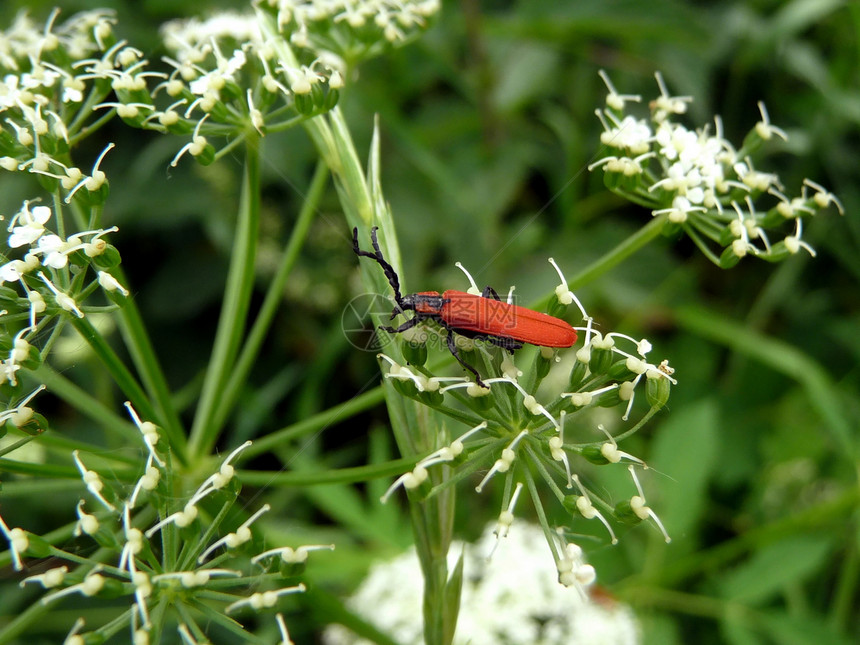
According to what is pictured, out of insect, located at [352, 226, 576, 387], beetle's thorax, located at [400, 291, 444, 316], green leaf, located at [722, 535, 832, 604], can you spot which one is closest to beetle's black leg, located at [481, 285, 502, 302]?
insect, located at [352, 226, 576, 387]

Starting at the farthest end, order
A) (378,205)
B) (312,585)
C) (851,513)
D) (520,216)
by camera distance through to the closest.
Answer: (520,216) < (851,513) < (378,205) < (312,585)

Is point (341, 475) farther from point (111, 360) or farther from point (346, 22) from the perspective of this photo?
point (346, 22)

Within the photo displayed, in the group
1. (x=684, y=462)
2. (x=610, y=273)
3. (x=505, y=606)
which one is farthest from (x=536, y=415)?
(x=610, y=273)

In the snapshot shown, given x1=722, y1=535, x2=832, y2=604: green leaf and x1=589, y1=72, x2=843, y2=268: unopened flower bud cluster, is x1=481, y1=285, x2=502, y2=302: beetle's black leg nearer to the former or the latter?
x1=589, y1=72, x2=843, y2=268: unopened flower bud cluster

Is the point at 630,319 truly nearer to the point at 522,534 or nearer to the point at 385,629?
the point at 522,534

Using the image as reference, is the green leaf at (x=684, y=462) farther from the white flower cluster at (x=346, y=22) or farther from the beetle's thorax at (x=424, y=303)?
the white flower cluster at (x=346, y=22)

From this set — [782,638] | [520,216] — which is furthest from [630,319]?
[782,638]
